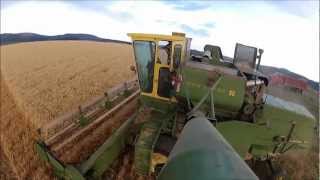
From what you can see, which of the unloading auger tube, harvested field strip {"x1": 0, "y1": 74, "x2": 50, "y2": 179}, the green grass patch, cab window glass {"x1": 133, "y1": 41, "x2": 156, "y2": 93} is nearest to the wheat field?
harvested field strip {"x1": 0, "y1": 74, "x2": 50, "y2": 179}

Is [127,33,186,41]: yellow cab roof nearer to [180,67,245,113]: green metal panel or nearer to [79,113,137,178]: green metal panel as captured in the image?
[180,67,245,113]: green metal panel

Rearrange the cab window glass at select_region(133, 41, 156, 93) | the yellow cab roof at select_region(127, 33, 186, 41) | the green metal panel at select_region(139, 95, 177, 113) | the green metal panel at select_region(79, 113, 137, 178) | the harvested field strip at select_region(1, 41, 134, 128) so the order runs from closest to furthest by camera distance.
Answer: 1. the green metal panel at select_region(79, 113, 137, 178)
2. the yellow cab roof at select_region(127, 33, 186, 41)
3. the cab window glass at select_region(133, 41, 156, 93)
4. the green metal panel at select_region(139, 95, 177, 113)
5. the harvested field strip at select_region(1, 41, 134, 128)

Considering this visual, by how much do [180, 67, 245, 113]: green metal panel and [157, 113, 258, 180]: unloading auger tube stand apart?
5.15 m

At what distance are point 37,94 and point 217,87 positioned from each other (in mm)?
7806

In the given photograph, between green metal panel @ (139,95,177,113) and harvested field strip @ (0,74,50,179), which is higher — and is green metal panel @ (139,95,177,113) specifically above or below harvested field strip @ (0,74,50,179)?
above

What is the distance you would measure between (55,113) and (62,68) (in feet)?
32.4

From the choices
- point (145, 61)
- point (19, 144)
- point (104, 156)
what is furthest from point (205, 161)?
point (19, 144)

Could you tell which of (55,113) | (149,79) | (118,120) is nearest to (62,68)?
(55,113)

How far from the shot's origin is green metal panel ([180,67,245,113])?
24.0 ft

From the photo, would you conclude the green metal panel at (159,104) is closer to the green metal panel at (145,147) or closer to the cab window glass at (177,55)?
the green metal panel at (145,147)

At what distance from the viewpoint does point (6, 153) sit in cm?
814

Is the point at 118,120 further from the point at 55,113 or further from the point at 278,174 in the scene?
the point at 278,174

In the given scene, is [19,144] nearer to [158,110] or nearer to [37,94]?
[158,110]

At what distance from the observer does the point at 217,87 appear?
728 centimetres
